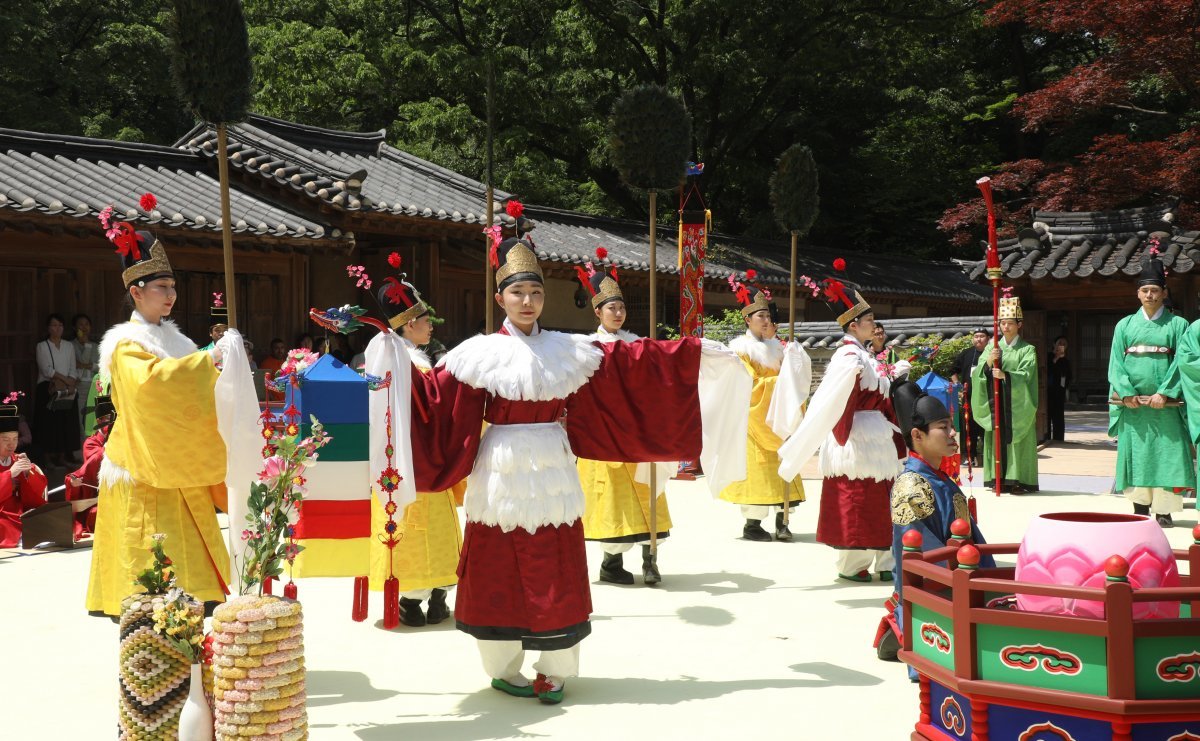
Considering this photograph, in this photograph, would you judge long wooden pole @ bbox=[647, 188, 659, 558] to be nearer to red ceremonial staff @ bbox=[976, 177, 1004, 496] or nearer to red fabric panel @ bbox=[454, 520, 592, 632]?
red fabric panel @ bbox=[454, 520, 592, 632]

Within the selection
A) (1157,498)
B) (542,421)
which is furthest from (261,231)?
(1157,498)

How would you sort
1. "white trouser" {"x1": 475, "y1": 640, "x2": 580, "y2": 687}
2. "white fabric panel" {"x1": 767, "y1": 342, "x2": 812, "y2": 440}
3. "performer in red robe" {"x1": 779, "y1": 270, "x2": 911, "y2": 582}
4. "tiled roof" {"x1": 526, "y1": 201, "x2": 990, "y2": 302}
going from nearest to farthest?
"white trouser" {"x1": 475, "y1": 640, "x2": 580, "y2": 687}, "performer in red robe" {"x1": 779, "y1": 270, "x2": 911, "y2": 582}, "white fabric panel" {"x1": 767, "y1": 342, "x2": 812, "y2": 440}, "tiled roof" {"x1": 526, "y1": 201, "x2": 990, "y2": 302}

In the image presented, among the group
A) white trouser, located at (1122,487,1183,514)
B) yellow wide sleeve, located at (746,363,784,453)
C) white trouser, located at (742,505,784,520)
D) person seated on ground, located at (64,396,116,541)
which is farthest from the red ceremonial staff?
person seated on ground, located at (64,396,116,541)

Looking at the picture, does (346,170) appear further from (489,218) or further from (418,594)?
(418,594)

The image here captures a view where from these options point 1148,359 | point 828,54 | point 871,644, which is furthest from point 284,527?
point 828,54

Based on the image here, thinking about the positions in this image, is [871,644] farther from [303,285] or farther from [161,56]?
[161,56]

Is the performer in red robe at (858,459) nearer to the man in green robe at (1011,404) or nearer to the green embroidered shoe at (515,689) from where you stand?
the green embroidered shoe at (515,689)

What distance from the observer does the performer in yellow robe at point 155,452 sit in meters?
4.32

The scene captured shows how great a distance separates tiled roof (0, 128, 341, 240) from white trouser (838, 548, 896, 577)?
6.96 m

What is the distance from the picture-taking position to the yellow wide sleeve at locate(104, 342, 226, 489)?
4.30 meters

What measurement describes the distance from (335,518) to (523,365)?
3.63 ft

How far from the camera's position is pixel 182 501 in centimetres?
450

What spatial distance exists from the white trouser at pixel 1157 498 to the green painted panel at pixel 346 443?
272 inches

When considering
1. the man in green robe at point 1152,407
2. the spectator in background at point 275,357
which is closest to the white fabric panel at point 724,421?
the man in green robe at point 1152,407
